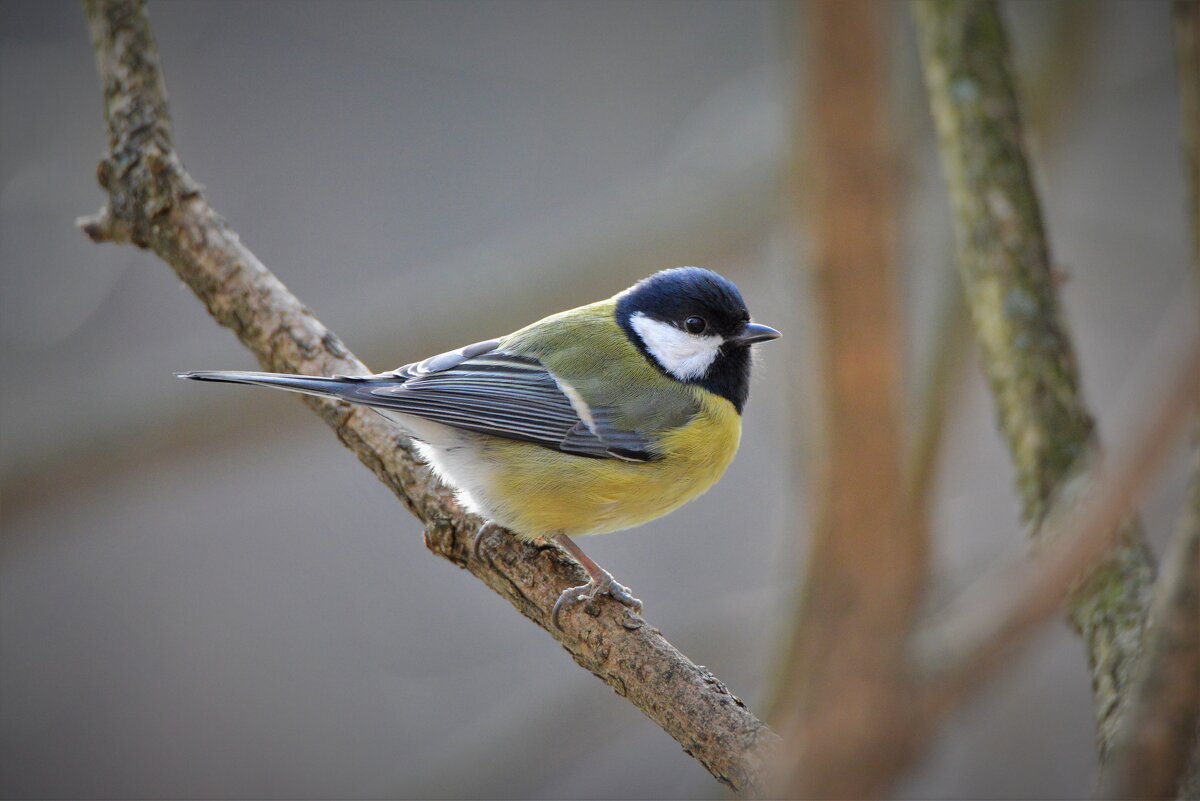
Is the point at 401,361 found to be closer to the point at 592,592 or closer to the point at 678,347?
the point at 678,347

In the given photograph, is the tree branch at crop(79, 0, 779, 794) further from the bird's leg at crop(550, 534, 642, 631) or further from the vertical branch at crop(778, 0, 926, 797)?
the vertical branch at crop(778, 0, 926, 797)

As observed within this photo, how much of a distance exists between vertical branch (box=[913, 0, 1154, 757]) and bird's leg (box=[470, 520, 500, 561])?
3.12ft

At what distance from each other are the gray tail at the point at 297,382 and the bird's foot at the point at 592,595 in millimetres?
506

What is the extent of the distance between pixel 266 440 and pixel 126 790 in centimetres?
158

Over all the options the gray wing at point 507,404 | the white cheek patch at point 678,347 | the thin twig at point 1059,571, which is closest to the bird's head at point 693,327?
the white cheek patch at point 678,347

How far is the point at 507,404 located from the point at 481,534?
0.89ft

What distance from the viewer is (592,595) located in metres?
1.64

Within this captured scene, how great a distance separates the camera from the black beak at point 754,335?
6.61 ft

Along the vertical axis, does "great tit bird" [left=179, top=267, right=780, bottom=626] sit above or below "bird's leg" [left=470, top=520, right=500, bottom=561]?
above

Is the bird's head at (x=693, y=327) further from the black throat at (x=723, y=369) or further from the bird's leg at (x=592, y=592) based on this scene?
the bird's leg at (x=592, y=592)

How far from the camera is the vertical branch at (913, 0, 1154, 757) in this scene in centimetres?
164

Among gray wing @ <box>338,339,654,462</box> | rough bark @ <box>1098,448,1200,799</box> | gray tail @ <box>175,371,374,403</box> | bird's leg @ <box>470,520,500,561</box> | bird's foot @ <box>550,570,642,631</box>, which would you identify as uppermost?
gray wing @ <box>338,339,654,462</box>

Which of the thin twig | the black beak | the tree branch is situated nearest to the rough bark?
the thin twig

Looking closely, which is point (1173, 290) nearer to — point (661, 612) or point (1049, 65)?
point (1049, 65)
